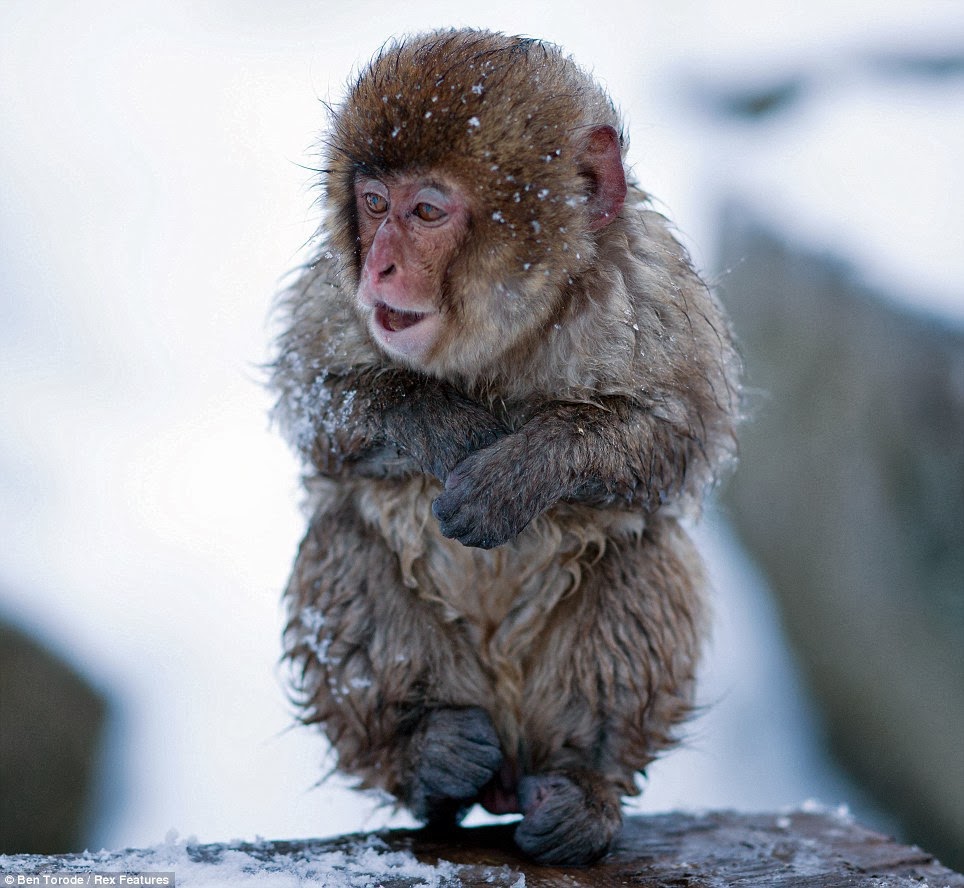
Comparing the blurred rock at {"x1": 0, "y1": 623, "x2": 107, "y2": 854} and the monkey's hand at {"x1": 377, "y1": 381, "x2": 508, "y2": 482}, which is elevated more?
the monkey's hand at {"x1": 377, "y1": 381, "x2": 508, "y2": 482}

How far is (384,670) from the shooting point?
10.1ft

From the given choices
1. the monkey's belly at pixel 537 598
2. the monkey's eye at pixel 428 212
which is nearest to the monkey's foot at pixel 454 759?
the monkey's belly at pixel 537 598

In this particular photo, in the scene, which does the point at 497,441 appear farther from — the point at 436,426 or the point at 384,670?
the point at 384,670

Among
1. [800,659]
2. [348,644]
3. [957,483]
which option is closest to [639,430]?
[348,644]

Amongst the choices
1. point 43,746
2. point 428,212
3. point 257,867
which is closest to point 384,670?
point 257,867

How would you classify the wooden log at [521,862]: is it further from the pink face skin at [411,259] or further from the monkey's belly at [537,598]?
the pink face skin at [411,259]

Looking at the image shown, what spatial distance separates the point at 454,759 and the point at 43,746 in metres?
3.91

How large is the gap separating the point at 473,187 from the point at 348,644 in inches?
53.2

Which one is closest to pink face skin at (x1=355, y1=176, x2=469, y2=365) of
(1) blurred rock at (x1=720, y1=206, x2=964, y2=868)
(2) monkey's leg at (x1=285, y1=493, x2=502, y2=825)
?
(2) monkey's leg at (x1=285, y1=493, x2=502, y2=825)

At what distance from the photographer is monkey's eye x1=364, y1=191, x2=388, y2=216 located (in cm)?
278

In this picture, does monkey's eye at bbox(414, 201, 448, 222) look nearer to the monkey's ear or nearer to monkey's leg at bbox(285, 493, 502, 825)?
the monkey's ear

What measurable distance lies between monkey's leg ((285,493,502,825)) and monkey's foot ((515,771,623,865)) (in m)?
0.17

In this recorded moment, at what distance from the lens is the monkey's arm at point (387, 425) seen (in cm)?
283

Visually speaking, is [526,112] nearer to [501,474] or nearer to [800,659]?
[501,474]
